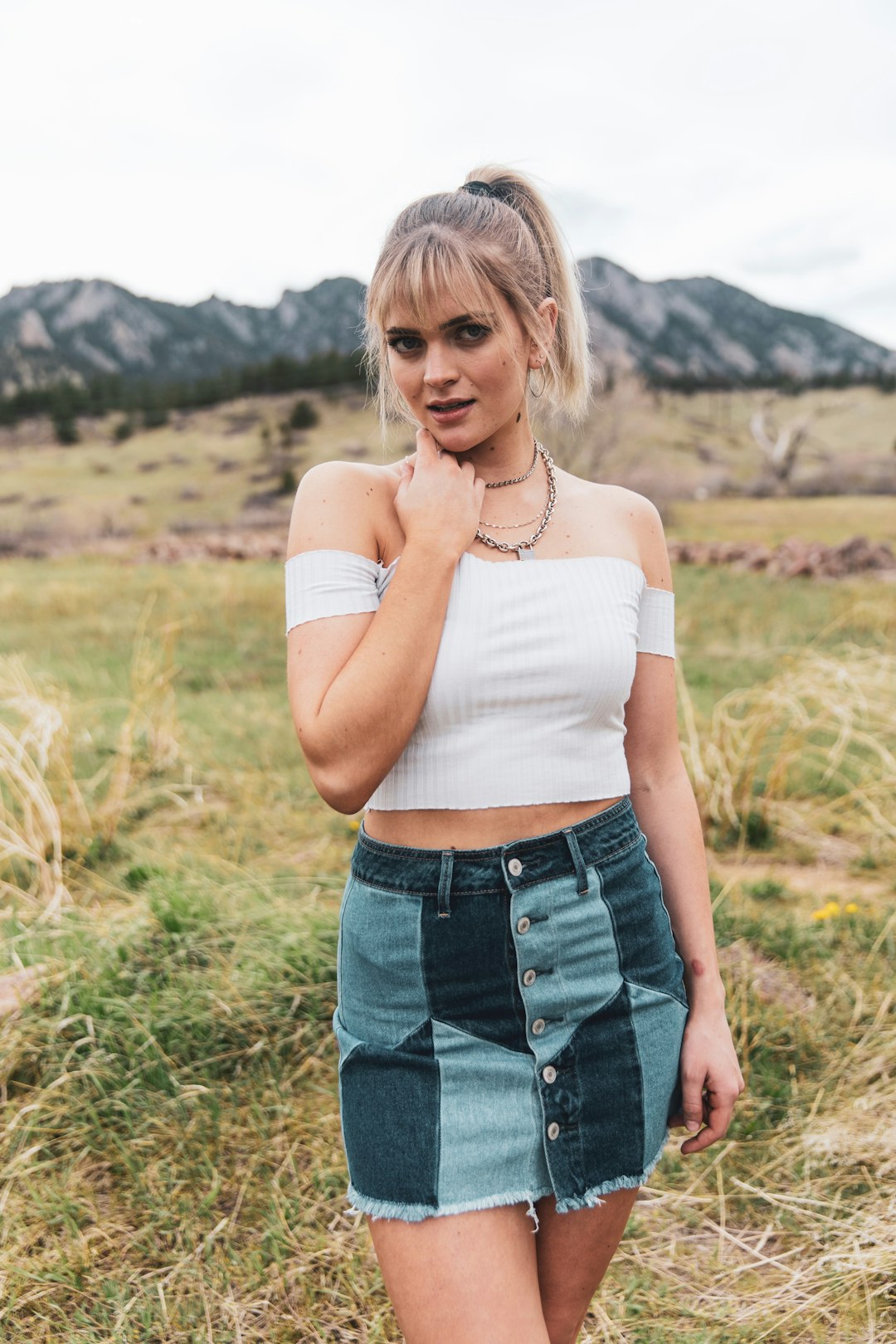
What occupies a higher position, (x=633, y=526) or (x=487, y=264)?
(x=487, y=264)

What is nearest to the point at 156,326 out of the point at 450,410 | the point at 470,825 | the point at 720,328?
the point at 720,328

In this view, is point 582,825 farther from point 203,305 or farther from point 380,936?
point 203,305

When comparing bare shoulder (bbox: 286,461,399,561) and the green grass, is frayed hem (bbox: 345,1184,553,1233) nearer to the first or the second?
bare shoulder (bbox: 286,461,399,561)

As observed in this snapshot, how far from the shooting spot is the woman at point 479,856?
122 centimetres

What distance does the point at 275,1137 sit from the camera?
8.23 ft

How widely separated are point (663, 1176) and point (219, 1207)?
3.79 ft

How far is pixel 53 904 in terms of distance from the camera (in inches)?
126

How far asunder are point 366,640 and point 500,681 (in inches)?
7.9

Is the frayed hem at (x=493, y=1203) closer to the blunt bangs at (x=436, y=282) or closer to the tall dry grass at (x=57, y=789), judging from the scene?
the blunt bangs at (x=436, y=282)

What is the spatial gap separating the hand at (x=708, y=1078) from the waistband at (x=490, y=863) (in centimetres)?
35

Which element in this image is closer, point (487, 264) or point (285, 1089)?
point (487, 264)

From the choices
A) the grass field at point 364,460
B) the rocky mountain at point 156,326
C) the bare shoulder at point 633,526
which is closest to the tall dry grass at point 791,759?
the bare shoulder at point 633,526

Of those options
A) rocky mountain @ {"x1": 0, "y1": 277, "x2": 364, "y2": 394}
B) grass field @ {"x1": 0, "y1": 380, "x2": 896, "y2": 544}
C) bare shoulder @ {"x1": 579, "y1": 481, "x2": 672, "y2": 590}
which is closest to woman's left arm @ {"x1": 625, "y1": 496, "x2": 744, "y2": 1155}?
bare shoulder @ {"x1": 579, "y1": 481, "x2": 672, "y2": 590}

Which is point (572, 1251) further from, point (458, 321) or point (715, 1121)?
point (458, 321)
